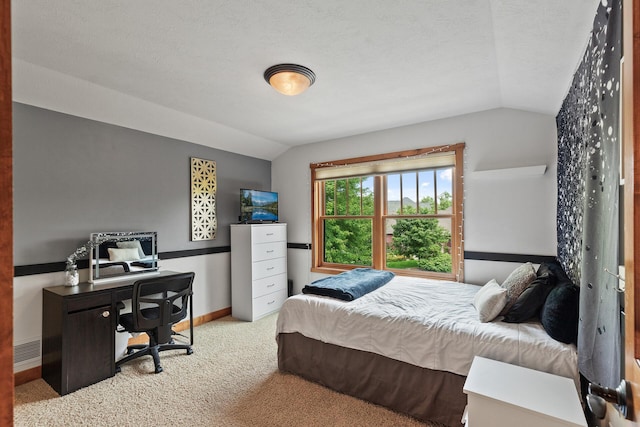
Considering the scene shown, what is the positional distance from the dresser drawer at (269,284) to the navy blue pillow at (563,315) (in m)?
3.09

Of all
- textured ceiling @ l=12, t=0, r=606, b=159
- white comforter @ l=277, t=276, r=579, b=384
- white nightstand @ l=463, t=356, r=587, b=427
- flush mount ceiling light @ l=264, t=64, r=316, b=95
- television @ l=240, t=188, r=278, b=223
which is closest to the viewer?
white nightstand @ l=463, t=356, r=587, b=427

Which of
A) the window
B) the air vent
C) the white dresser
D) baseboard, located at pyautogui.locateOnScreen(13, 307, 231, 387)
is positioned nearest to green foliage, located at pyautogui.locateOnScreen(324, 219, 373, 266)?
the window

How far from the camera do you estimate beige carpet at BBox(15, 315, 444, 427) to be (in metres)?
2.06

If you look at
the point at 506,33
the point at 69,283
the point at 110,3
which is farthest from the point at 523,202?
the point at 69,283

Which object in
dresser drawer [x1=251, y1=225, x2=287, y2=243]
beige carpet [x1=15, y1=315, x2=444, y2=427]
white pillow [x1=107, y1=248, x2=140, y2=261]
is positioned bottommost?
beige carpet [x1=15, y1=315, x2=444, y2=427]

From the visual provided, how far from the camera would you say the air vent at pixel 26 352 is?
2.52 m

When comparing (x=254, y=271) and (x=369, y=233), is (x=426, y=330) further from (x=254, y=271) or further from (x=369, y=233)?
(x=254, y=271)

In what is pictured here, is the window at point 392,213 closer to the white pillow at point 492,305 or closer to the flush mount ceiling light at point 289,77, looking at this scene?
the white pillow at point 492,305

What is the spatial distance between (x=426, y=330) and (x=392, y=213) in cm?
216

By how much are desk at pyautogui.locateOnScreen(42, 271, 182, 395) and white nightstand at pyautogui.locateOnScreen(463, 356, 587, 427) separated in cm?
278

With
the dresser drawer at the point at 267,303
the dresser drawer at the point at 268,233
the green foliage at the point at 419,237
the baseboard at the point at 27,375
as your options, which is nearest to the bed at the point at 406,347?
the green foliage at the point at 419,237

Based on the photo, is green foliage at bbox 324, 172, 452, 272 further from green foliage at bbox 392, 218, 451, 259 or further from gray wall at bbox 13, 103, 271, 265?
gray wall at bbox 13, 103, 271, 265

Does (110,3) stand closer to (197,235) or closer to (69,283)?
(69,283)

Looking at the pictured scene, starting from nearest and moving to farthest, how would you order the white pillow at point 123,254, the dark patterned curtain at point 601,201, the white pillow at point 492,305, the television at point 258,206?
the dark patterned curtain at point 601,201
the white pillow at point 492,305
the white pillow at point 123,254
the television at point 258,206
